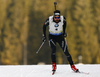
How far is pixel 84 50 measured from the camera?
129ft

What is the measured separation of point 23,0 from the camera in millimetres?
44844

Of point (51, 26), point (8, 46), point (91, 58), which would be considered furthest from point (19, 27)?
point (51, 26)

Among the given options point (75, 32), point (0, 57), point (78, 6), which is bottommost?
point (0, 57)

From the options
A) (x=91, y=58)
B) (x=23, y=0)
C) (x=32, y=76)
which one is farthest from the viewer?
(x=23, y=0)

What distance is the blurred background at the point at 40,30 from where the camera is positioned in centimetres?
3916

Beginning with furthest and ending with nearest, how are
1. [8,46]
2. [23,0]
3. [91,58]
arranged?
[23,0], [8,46], [91,58]

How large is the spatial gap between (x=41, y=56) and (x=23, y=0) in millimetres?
9614

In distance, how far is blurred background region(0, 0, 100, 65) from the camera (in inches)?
1542

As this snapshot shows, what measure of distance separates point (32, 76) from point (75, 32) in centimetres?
3296

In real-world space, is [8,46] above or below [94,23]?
below

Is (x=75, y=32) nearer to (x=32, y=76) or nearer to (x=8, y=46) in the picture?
(x=8, y=46)

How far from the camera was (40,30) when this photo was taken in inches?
1610

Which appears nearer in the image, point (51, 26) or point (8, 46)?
point (51, 26)

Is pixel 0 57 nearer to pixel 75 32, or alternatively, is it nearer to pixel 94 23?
pixel 75 32
